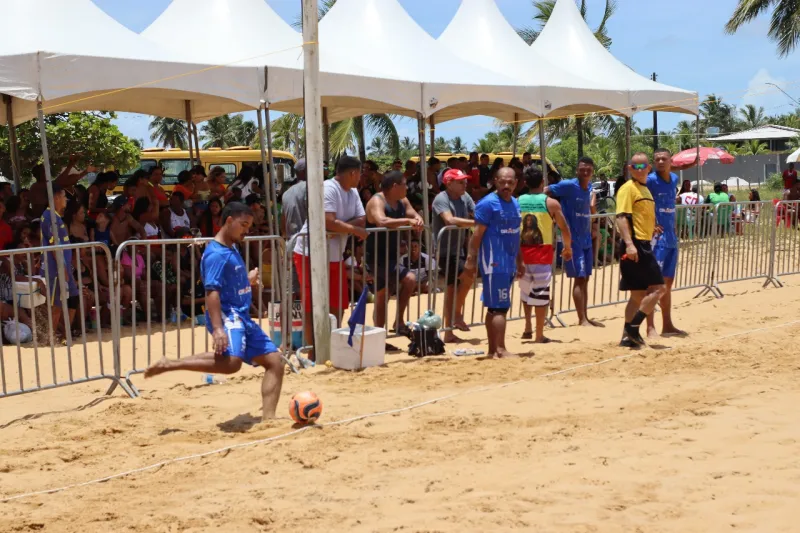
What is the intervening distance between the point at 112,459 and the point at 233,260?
4.70ft

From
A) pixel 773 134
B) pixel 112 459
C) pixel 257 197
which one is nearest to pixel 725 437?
pixel 112 459

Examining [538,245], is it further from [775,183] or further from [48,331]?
[775,183]

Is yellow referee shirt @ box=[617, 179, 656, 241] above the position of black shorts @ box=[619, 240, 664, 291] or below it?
above

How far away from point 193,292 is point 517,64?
32.6 feet

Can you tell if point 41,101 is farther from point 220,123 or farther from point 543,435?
point 220,123

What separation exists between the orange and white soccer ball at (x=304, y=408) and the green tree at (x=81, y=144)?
110 ft

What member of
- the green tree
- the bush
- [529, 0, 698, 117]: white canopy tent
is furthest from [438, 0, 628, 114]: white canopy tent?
the bush

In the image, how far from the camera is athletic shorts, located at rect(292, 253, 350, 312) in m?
8.56

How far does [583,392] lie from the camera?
7.12 m

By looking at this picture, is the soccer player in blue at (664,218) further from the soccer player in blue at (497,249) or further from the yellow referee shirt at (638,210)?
the soccer player in blue at (497,249)

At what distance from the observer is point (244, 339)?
630 centimetres

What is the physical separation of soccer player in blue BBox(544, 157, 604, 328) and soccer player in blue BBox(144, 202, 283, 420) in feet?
16.4

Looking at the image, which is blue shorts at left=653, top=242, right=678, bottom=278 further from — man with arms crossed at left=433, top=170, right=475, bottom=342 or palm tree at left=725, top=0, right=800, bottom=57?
palm tree at left=725, top=0, right=800, bottom=57

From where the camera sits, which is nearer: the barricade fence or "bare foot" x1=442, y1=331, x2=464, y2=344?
the barricade fence
